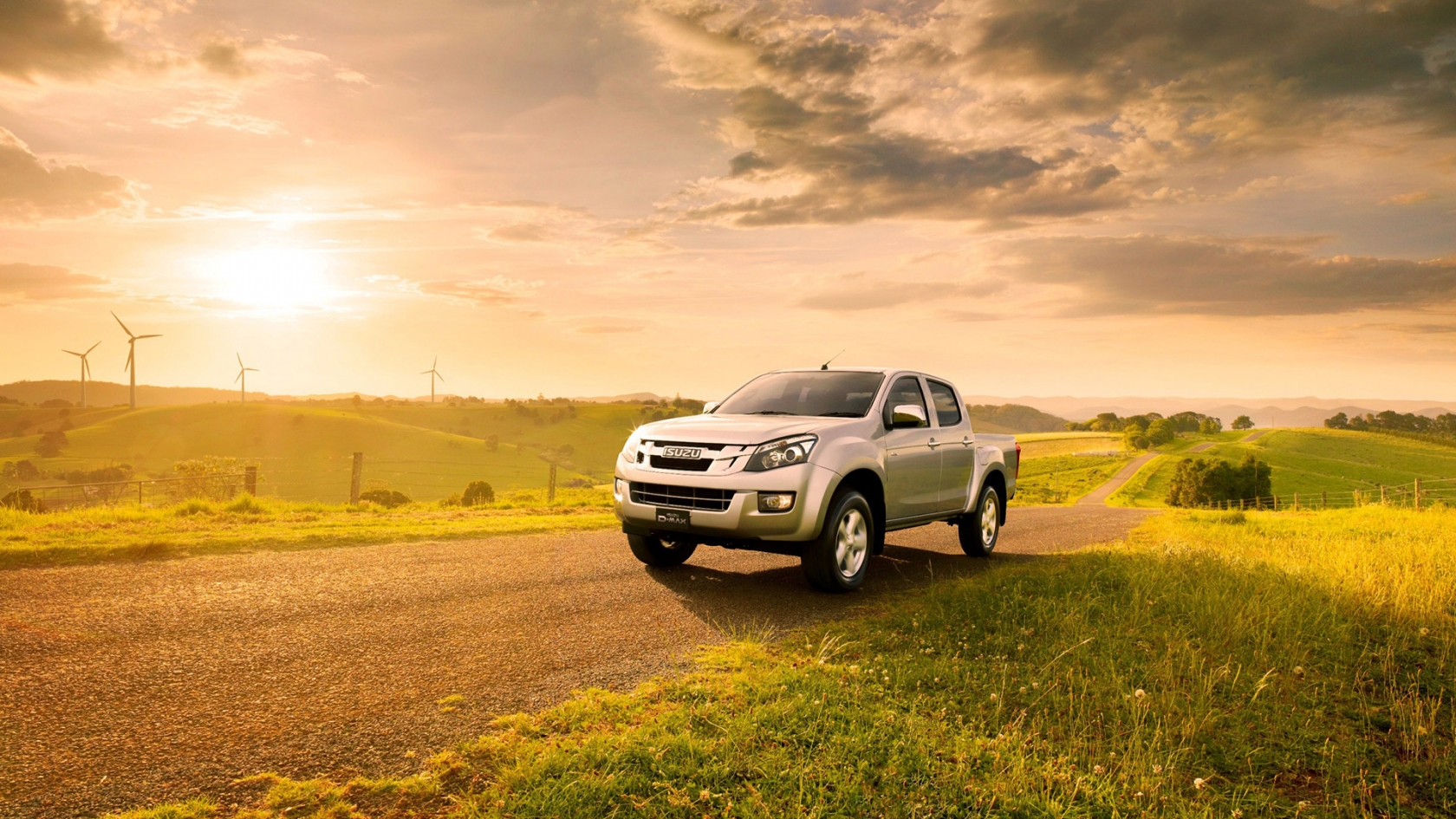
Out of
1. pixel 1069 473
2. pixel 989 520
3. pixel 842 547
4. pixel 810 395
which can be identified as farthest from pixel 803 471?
pixel 1069 473

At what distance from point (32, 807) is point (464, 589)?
4.11 meters

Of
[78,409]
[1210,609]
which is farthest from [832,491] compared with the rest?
[78,409]

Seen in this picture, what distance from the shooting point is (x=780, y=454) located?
6727 mm

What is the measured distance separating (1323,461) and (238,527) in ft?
392

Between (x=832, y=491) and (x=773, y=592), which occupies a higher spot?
(x=832, y=491)

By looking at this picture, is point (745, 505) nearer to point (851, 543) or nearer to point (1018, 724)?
point (851, 543)

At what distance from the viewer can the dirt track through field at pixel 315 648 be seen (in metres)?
3.54

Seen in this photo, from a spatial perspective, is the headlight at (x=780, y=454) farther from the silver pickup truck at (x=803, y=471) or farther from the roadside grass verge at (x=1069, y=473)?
the roadside grass verge at (x=1069, y=473)

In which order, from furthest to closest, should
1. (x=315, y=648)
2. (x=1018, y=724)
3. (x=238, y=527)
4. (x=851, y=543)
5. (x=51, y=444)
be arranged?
1. (x=51, y=444)
2. (x=238, y=527)
3. (x=851, y=543)
4. (x=315, y=648)
5. (x=1018, y=724)

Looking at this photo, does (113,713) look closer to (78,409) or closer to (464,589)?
(464,589)

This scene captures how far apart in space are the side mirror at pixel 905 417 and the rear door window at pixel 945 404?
0.90 metres

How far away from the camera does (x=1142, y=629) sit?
5910mm

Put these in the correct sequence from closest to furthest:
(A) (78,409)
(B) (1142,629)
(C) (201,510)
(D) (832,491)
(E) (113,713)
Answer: (E) (113,713)
(B) (1142,629)
(D) (832,491)
(C) (201,510)
(A) (78,409)

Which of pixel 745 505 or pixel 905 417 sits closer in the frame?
pixel 745 505
